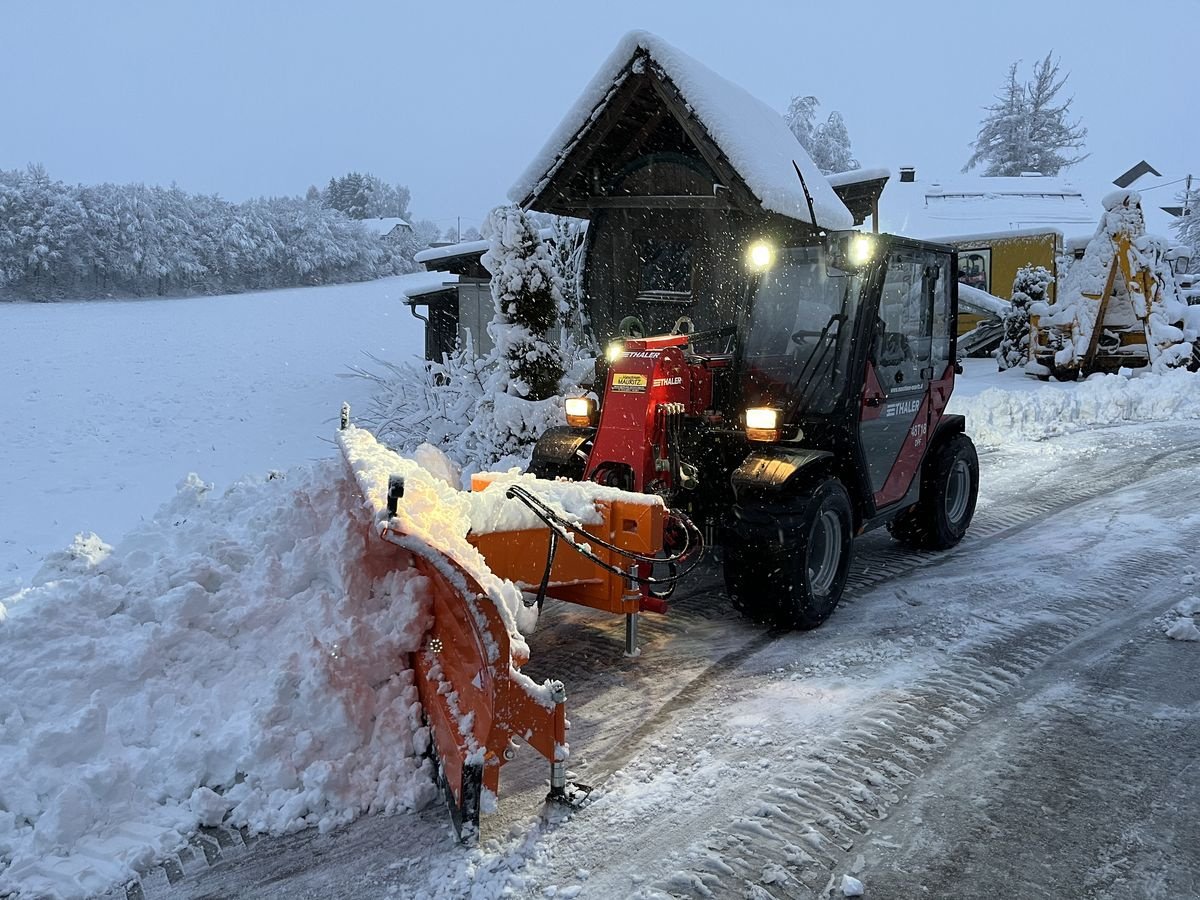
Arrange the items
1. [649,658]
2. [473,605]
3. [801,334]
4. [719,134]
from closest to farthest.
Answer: [473,605], [649,658], [801,334], [719,134]

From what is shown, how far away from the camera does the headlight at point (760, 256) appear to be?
5441mm

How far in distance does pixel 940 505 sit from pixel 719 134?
17.5 feet

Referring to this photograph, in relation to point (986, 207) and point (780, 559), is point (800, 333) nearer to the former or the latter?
point (780, 559)

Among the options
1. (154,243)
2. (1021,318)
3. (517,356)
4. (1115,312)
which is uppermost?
(154,243)

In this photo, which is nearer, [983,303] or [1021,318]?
[1021,318]

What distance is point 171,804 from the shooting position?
116 inches

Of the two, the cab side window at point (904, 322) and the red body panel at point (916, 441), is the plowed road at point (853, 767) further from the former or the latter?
the cab side window at point (904, 322)

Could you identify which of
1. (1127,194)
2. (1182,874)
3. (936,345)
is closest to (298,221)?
(1127,194)

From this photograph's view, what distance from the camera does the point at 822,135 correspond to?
143ft

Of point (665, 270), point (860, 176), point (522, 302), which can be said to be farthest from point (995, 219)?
point (522, 302)

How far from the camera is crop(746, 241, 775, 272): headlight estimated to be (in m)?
5.44

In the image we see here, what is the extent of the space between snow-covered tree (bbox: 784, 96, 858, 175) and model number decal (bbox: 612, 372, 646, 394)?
4041cm

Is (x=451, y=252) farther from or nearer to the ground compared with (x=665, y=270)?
farther from the ground

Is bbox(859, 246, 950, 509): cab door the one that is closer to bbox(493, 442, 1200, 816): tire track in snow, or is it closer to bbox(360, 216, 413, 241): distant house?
bbox(493, 442, 1200, 816): tire track in snow
